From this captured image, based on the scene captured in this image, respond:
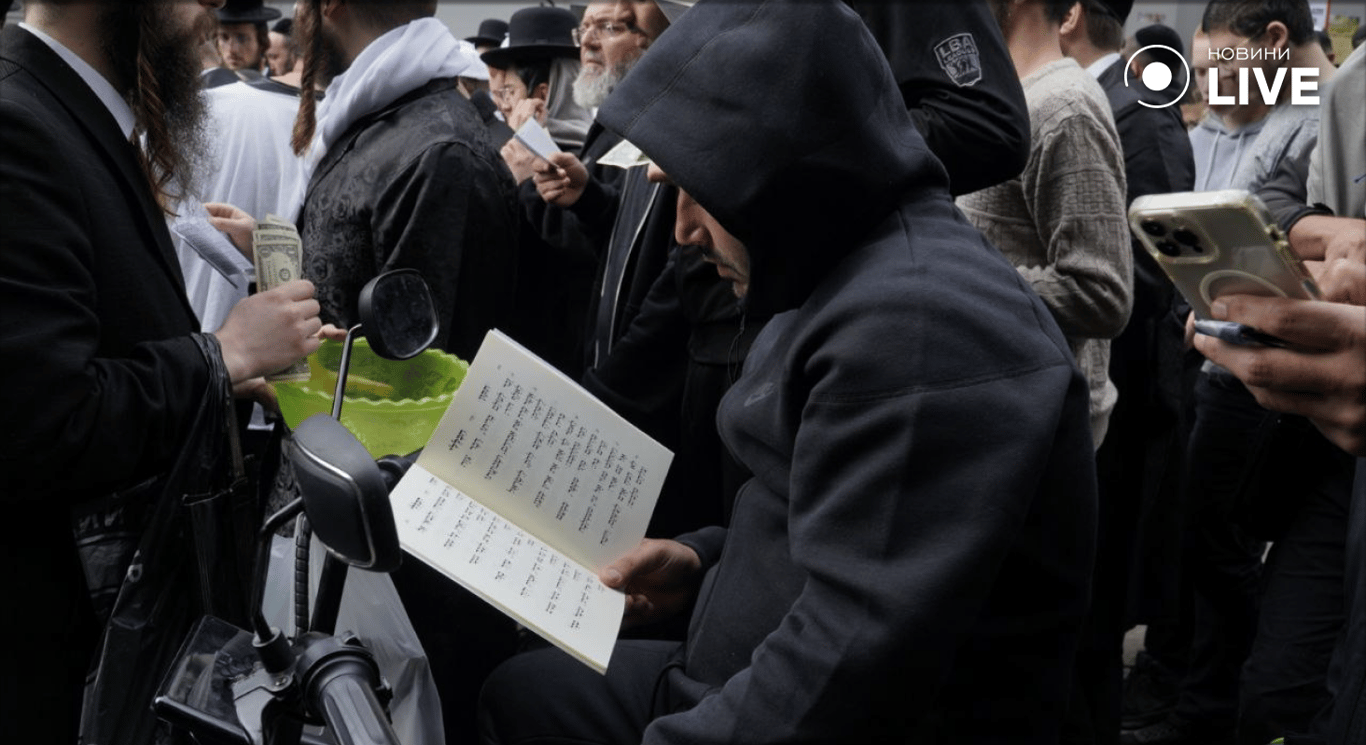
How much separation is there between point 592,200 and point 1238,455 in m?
2.17

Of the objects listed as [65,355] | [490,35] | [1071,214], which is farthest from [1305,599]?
[490,35]

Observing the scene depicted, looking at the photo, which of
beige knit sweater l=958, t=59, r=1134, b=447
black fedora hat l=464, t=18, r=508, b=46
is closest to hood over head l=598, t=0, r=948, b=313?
beige knit sweater l=958, t=59, r=1134, b=447

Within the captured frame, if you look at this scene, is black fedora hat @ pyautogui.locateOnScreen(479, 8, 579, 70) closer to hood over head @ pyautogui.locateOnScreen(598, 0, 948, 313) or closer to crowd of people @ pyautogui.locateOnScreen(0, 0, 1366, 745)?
crowd of people @ pyautogui.locateOnScreen(0, 0, 1366, 745)

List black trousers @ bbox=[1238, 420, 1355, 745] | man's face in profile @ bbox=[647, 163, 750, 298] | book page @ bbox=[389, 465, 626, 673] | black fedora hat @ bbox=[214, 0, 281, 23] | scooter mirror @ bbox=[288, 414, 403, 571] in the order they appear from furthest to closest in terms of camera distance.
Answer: black fedora hat @ bbox=[214, 0, 281, 23], black trousers @ bbox=[1238, 420, 1355, 745], man's face in profile @ bbox=[647, 163, 750, 298], book page @ bbox=[389, 465, 626, 673], scooter mirror @ bbox=[288, 414, 403, 571]

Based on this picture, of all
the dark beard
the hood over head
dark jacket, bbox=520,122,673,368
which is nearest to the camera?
the hood over head

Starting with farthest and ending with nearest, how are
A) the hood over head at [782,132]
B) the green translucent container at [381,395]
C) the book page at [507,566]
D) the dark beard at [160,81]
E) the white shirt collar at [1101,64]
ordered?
1. the white shirt collar at [1101,64]
2. the green translucent container at [381,395]
3. the dark beard at [160,81]
4. the book page at [507,566]
5. the hood over head at [782,132]

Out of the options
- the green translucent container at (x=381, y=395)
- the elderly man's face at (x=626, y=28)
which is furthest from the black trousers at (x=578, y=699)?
the elderly man's face at (x=626, y=28)

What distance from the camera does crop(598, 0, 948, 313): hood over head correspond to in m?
1.80

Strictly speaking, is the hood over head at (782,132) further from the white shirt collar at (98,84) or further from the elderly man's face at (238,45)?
the elderly man's face at (238,45)

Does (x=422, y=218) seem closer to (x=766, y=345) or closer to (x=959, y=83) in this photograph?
(x=959, y=83)

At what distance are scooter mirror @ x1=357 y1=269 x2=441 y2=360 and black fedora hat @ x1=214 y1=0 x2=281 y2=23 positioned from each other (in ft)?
18.1

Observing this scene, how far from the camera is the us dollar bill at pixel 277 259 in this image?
2535 mm

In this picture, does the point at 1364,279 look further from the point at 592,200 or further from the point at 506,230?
the point at 592,200

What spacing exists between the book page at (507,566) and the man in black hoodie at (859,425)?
0.35 ft
